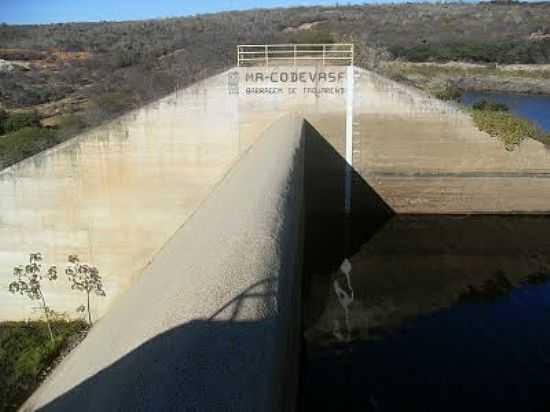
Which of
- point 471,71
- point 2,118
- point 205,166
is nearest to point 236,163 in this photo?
point 205,166

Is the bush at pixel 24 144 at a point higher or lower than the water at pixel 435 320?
higher

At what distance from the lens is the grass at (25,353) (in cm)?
1162

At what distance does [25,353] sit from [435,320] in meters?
8.61

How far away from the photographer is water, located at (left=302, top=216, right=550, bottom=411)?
910cm

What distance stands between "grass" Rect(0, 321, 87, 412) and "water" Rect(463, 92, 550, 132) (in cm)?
2146

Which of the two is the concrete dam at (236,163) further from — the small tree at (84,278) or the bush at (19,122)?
the bush at (19,122)

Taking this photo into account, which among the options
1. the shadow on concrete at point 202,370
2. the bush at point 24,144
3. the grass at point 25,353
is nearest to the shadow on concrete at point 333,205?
the grass at point 25,353

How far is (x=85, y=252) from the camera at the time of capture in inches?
605

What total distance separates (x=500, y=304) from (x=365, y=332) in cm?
317

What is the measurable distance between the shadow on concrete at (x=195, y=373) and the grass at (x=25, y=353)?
849 centimetres

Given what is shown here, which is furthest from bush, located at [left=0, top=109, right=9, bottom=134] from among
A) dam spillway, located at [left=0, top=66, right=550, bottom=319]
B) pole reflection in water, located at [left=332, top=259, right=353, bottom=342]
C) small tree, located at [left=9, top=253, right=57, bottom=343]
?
pole reflection in water, located at [left=332, top=259, right=353, bottom=342]

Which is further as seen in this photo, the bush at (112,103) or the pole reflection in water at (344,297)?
the bush at (112,103)

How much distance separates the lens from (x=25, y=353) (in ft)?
44.7

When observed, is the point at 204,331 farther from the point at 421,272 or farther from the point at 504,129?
the point at 504,129
